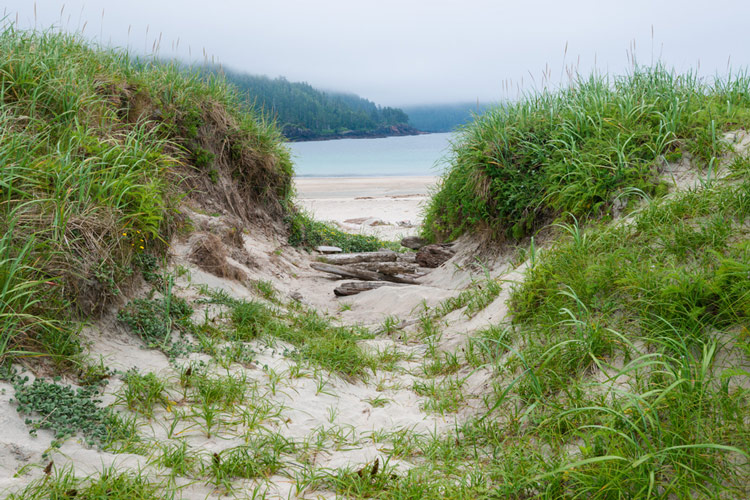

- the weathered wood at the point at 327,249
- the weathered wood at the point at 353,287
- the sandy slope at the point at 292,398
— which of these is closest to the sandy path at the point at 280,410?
the sandy slope at the point at 292,398

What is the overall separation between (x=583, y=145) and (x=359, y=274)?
3.82m

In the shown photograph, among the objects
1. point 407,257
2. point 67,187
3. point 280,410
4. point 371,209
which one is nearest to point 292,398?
point 280,410

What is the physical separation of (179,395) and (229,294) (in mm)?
2203

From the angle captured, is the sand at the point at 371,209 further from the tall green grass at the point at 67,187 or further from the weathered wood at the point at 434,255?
the tall green grass at the point at 67,187

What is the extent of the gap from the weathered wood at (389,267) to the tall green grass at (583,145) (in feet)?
3.65

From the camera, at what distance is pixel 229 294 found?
548 centimetres

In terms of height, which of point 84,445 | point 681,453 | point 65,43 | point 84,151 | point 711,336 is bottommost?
point 84,445

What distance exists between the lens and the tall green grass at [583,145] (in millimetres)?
5094

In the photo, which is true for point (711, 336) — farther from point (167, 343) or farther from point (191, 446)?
point (167, 343)

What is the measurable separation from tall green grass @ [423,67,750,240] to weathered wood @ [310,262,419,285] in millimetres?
1373

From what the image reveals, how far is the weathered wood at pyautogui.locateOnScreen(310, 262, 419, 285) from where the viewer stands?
7.64 meters

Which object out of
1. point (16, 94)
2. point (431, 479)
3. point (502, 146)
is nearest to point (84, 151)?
point (16, 94)

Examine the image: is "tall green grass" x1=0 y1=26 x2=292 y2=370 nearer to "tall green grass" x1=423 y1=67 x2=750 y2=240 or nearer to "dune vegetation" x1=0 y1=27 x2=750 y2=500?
"dune vegetation" x1=0 y1=27 x2=750 y2=500

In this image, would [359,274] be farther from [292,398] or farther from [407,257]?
[292,398]
